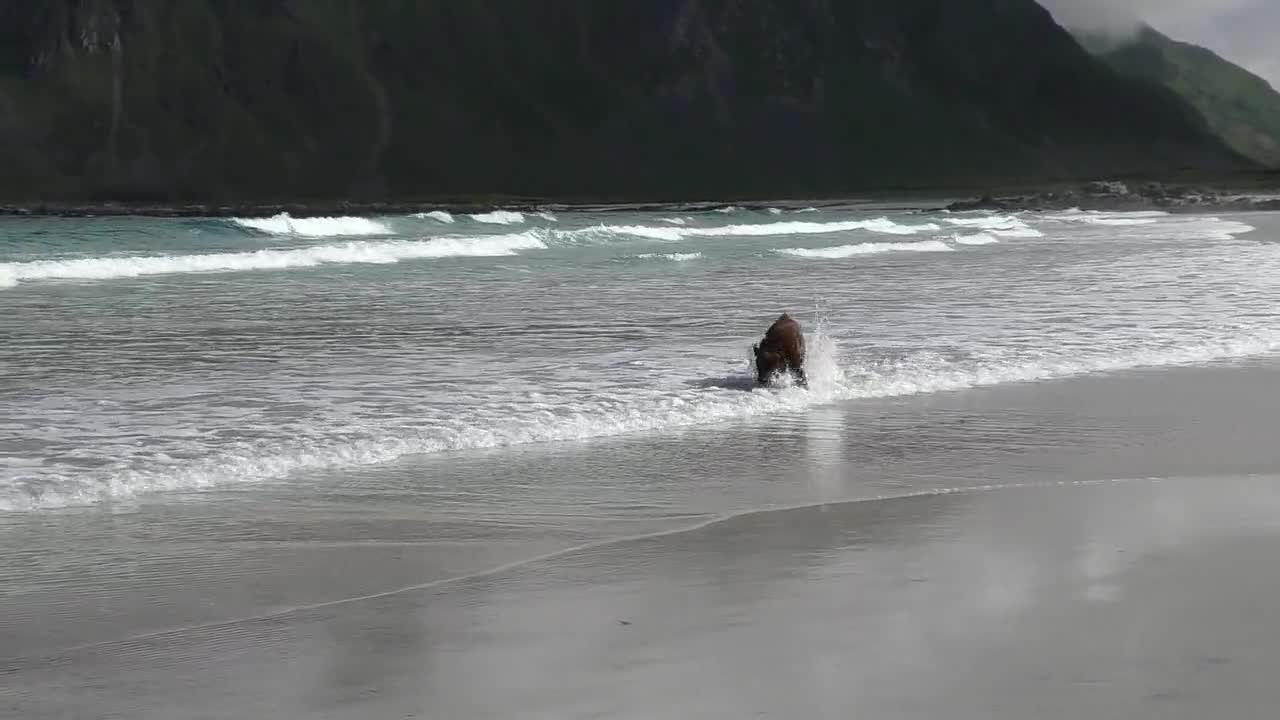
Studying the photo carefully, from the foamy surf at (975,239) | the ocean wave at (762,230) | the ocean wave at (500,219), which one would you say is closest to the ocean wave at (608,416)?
the foamy surf at (975,239)

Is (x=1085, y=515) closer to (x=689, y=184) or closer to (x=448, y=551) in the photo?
(x=448, y=551)

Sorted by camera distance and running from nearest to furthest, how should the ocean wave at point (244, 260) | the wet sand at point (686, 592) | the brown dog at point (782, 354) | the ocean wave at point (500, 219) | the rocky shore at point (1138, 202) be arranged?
the wet sand at point (686, 592) < the brown dog at point (782, 354) < the ocean wave at point (244, 260) < the ocean wave at point (500, 219) < the rocky shore at point (1138, 202)

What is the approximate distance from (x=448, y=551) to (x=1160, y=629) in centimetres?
266

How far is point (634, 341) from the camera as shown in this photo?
14.1 metres

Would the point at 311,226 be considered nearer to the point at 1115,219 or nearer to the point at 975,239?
the point at 975,239

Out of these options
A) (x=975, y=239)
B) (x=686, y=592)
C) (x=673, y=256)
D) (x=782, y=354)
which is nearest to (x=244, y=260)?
(x=673, y=256)

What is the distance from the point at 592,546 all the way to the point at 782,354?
467 cm

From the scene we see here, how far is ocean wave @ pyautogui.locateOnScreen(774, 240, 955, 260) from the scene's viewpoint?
34938 mm

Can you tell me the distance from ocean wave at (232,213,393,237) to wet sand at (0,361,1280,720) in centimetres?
4268

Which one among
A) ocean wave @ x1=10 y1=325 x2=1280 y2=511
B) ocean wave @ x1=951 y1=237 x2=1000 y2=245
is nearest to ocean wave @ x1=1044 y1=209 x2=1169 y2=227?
ocean wave @ x1=951 y1=237 x2=1000 y2=245

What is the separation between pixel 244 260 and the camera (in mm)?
33062

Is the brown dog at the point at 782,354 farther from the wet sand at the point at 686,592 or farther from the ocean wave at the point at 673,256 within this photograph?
the ocean wave at the point at 673,256

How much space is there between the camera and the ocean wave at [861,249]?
34.9 m

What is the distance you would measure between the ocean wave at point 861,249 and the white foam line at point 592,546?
85.2 ft
